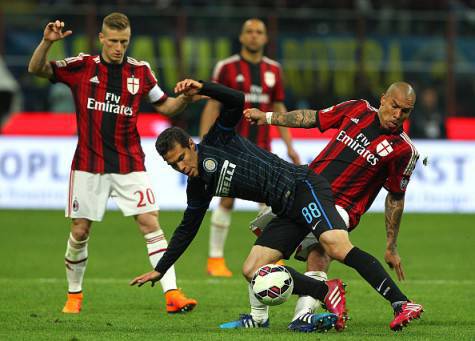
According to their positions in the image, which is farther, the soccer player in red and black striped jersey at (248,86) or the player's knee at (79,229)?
the soccer player in red and black striped jersey at (248,86)

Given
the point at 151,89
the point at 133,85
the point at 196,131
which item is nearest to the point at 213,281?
the point at 151,89

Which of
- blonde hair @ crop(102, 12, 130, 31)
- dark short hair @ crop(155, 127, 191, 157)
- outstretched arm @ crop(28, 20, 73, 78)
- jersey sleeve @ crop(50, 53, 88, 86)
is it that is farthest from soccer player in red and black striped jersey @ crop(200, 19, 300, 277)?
dark short hair @ crop(155, 127, 191, 157)

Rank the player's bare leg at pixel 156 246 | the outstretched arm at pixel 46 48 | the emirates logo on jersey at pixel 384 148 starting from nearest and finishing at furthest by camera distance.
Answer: the emirates logo on jersey at pixel 384 148 → the outstretched arm at pixel 46 48 → the player's bare leg at pixel 156 246

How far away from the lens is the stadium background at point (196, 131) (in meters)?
8.84

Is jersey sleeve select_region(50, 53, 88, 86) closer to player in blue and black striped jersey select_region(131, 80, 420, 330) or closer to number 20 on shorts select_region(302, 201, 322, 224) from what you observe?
player in blue and black striped jersey select_region(131, 80, 420, 330)

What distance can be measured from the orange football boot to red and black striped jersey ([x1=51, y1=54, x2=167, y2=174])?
1.01 m

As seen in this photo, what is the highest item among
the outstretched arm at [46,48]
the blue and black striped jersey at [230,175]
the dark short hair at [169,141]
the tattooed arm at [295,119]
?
the outstretched arm at [46,48]

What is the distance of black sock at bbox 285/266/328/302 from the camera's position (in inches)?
297

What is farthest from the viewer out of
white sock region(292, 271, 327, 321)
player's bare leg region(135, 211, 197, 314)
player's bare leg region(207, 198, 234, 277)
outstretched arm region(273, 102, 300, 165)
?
outstretched arm region(273, 102, 300, 165)

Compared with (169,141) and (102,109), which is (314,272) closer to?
(169,141)

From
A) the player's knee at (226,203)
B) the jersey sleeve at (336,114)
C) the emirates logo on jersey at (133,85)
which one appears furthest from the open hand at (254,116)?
the player's knee at (226,203)

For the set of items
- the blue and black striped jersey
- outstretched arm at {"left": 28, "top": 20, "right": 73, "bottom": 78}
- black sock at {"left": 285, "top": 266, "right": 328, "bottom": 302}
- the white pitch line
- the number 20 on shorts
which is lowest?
the white pitch line

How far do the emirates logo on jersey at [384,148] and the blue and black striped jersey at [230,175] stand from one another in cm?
58

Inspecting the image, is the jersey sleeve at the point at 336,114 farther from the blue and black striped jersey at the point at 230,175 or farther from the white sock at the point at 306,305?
the white sock at the point at 306,305
